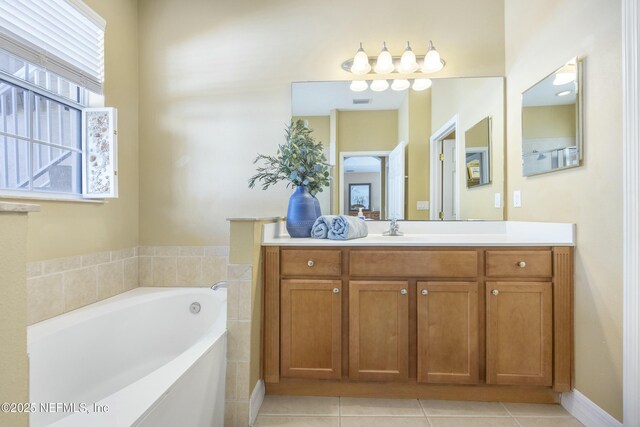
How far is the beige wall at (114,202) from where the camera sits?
5.48ft

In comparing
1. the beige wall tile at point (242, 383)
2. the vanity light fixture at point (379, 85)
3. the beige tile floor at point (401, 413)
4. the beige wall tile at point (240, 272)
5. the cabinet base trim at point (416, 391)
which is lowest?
the beige tile floor at point (401, 413)

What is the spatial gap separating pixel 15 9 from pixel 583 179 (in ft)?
9.50

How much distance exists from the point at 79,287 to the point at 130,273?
0.45m

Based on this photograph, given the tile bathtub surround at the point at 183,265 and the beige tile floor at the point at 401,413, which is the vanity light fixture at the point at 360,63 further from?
the beige tile floor at the point at 401,413

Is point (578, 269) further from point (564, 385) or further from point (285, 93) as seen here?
point (285, 93)

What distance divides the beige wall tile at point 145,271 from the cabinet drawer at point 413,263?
1583mm

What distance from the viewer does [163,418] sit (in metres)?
0.99

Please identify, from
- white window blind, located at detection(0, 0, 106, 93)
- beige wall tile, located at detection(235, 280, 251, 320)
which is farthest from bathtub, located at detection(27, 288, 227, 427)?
white window blind, located at detection(0, 0, 106, 93)

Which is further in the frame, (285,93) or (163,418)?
(285,93)

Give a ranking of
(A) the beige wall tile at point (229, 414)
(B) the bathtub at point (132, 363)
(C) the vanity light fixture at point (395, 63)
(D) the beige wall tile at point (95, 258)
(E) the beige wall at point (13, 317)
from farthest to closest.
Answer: (C) the vanity light fixture at point (395, 63) → (D) the beige wall tile at point (95, 258) → (A) the beige wall tile at point (229, 414) → (B) the bathtub at point (132, 363) → (E) the beige wall at point (13, 317)

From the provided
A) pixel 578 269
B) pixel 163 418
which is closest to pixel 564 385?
pixel 578 269

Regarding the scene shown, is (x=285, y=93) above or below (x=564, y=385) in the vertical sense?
above

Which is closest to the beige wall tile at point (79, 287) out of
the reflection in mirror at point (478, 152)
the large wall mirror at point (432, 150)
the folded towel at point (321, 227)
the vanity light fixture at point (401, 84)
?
the folded towel at point (321, 227)

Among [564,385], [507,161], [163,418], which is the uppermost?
[507,161]
